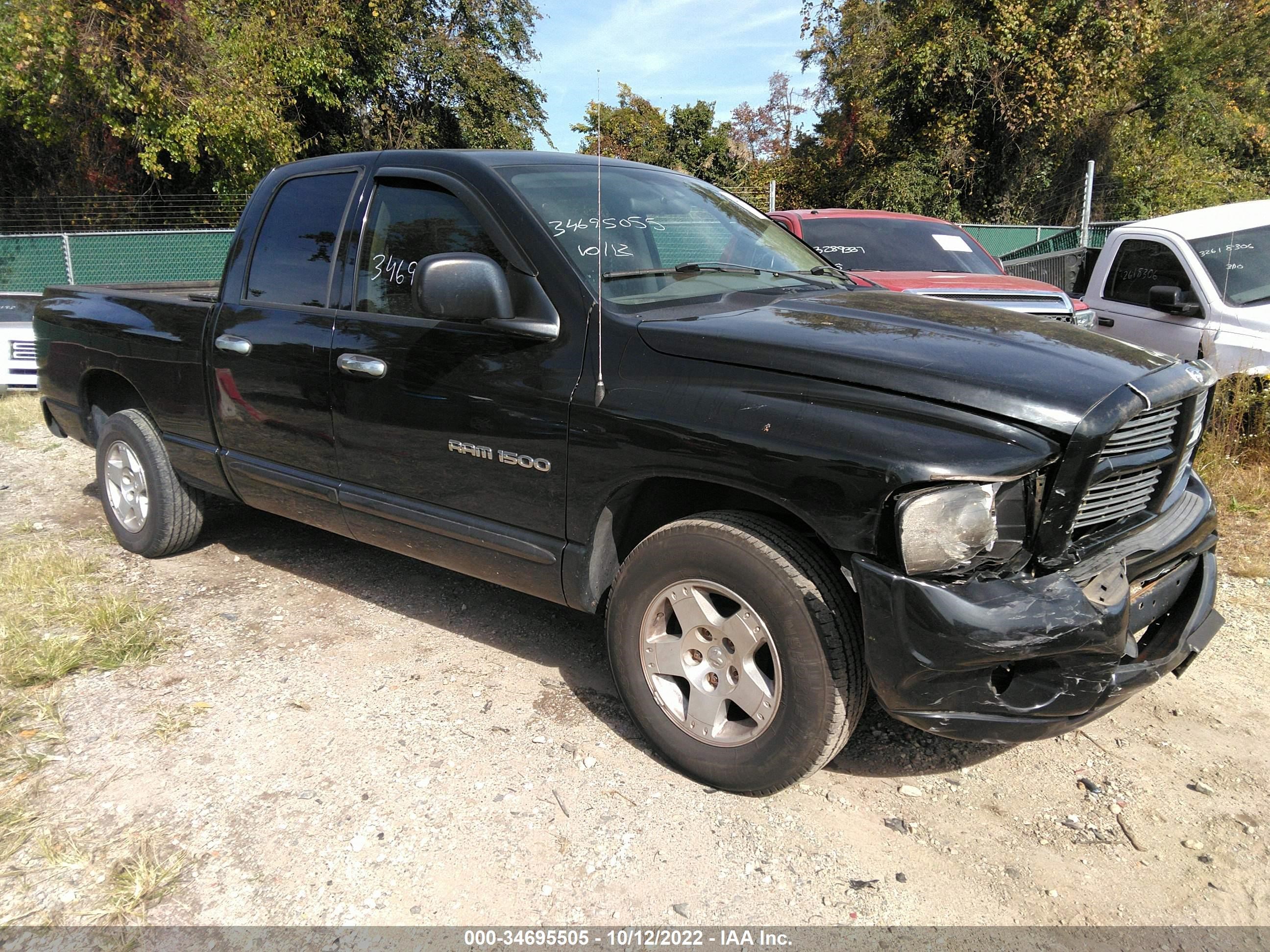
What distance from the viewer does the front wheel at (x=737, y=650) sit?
257 cm

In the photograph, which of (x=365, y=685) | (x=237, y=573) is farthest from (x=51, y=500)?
(x=365, y=685)

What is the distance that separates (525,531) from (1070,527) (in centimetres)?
173

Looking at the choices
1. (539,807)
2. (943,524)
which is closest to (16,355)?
(539,807)

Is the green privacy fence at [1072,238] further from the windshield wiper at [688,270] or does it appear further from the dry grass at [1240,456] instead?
the windshield wiper at [688,270]

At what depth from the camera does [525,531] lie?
3.23m

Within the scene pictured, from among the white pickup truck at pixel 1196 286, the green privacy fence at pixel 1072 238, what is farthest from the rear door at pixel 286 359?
the green privacy fence at pixel 1072 238

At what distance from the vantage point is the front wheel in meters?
2.57

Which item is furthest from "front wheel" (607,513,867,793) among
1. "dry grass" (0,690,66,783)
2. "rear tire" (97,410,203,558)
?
"rear tire" (97,410,203,558)

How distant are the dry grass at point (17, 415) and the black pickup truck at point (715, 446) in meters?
5.38

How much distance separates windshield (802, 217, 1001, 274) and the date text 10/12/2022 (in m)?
6.14

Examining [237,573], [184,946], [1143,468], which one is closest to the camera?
[184,946]

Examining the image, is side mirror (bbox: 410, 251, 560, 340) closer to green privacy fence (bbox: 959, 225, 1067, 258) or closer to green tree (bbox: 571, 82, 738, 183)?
green privacy fence (bbox: 959, 225, 1067, 258)

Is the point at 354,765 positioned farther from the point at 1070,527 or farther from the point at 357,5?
the point at 357,5

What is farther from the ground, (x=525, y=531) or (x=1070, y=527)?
(x=1070, y=527)
